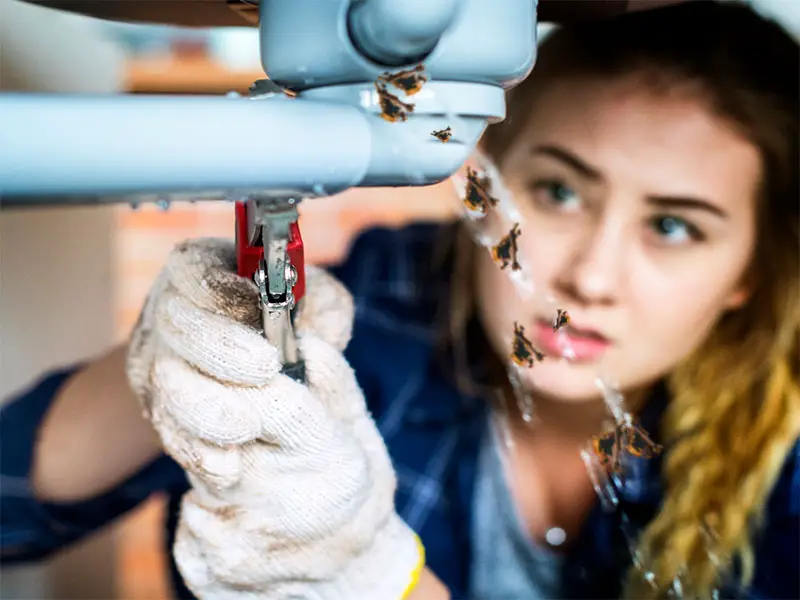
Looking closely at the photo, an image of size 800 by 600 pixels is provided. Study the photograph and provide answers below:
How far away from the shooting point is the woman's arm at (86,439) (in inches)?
16.4

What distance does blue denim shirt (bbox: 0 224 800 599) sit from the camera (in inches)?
16.2

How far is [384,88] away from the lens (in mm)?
239

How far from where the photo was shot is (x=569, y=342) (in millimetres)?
364

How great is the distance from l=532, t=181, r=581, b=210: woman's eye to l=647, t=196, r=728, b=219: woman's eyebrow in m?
0.04

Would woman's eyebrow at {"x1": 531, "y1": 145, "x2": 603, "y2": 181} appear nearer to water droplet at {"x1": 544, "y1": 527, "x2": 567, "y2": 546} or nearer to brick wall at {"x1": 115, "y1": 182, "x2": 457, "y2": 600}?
brick wall at {"x1": 115, "y1": 182, "x2": 457, "y2": 600}

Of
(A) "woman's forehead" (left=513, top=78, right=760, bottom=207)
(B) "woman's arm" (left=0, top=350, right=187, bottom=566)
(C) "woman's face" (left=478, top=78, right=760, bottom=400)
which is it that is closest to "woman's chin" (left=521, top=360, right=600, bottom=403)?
(C) "woman's face" (left=478, top=78, right=760, bottom=400)

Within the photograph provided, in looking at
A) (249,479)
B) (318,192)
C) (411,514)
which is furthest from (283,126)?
(411,514)

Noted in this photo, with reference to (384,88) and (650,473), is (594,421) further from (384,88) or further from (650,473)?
(384,88)

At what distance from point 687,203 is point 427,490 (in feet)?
0.80

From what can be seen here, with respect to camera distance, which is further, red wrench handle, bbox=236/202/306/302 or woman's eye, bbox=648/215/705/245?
woman's eye, bbox=648/215/705/245

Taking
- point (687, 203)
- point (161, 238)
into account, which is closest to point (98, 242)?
point (161, 238)

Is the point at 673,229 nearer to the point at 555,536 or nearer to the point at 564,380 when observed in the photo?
the point at 564,380

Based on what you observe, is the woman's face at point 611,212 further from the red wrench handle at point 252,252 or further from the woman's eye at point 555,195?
the red wrench handle at point 252,252

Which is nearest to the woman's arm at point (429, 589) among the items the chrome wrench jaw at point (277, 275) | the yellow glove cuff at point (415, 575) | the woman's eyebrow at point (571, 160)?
the yellow glove cuff at point (415, 575)
